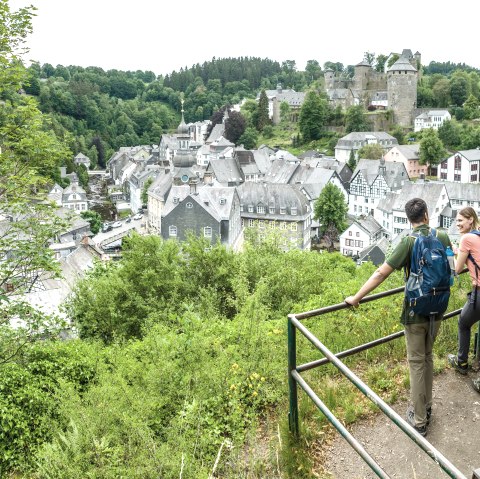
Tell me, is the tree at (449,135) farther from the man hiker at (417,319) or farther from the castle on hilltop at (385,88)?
the man hiker at (417,319)

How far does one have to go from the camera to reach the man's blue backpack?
165 inches

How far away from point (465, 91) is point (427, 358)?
4153 inches

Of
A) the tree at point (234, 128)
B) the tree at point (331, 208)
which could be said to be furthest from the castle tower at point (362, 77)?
the tree at point (331, 208)

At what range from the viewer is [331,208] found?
56500mm

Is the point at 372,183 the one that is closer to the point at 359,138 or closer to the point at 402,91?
the point at 359,138

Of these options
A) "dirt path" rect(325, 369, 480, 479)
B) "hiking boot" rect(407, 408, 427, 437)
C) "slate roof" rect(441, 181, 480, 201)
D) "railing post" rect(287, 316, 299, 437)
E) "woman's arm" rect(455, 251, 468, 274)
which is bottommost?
"slate roof" rect(441, 181, 480, 201)

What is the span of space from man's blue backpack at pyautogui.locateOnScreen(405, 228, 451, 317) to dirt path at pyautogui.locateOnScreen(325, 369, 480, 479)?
1103 millimetres

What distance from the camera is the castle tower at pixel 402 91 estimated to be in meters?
97.6

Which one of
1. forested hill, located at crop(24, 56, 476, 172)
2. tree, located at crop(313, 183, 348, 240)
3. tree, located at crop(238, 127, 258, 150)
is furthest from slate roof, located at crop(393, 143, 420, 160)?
tree, located at crop(238, 127, 258, 150)

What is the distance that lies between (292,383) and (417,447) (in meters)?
1.17

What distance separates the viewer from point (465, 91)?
9869 cm

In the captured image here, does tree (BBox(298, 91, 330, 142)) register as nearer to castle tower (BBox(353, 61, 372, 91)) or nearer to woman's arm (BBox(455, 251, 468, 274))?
castle tower (BBox(353, 61, 372, 91))

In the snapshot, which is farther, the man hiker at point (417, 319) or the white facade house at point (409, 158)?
the white facade house at point (409, 158)

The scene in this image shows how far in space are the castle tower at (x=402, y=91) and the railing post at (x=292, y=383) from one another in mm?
99257
